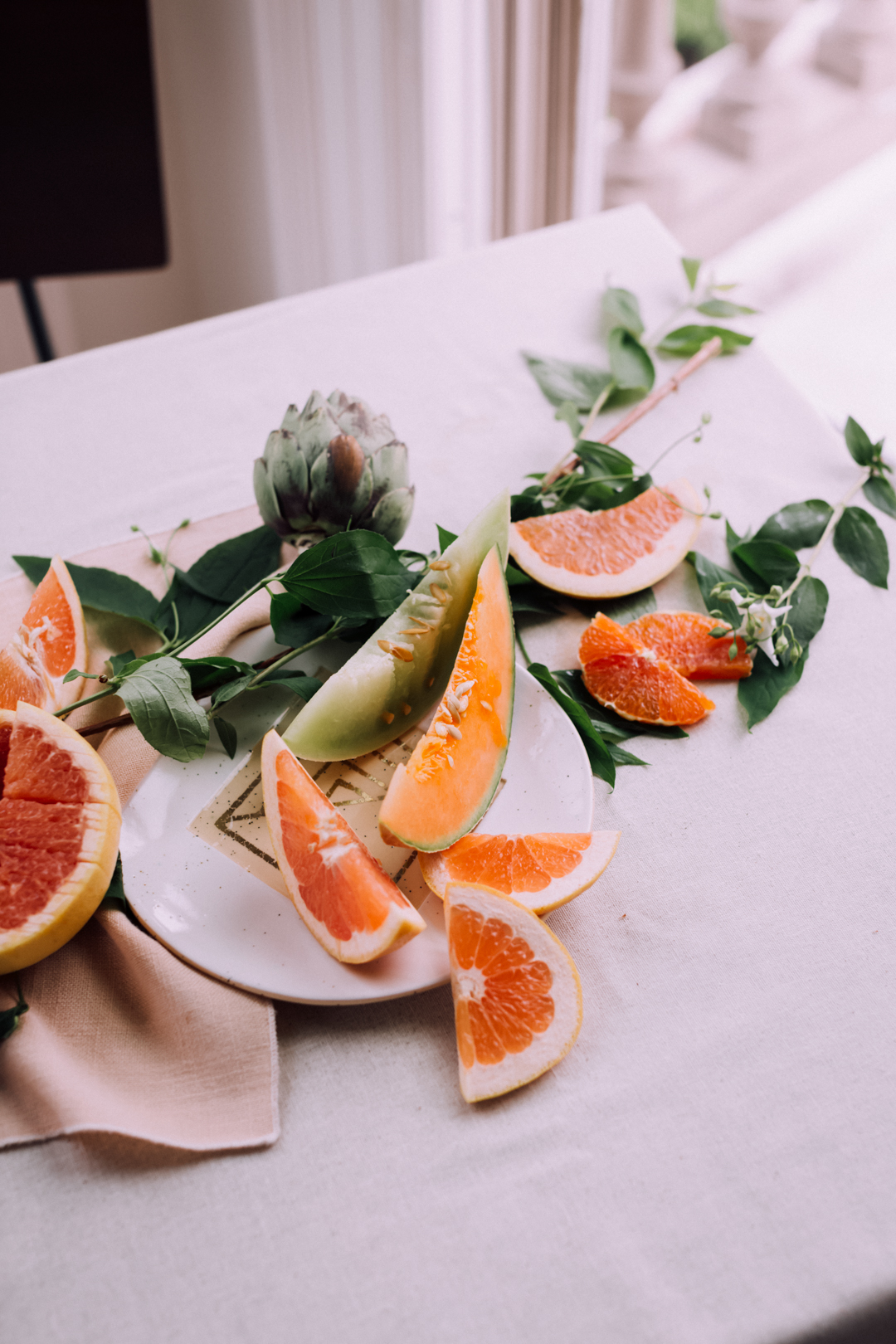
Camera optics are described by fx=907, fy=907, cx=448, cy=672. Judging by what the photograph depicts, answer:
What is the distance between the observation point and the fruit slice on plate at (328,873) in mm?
608

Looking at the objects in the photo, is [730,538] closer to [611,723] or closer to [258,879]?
[611,723]

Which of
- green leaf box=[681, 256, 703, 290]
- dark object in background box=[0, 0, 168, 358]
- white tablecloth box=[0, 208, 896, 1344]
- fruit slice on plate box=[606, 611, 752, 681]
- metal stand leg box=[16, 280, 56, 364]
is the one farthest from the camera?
metal stand leg box=[16, 280, 56, 364]

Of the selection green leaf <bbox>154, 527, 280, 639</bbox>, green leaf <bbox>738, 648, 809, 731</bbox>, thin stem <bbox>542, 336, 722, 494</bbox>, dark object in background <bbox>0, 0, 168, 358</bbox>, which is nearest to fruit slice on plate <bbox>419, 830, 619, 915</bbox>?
green leaf <bbox>738, 648, 809, 731</bbox>

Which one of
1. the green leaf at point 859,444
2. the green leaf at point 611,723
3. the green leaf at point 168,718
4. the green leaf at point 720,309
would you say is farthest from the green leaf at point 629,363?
the green leaf at point 168,718

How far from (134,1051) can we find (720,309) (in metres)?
1.11

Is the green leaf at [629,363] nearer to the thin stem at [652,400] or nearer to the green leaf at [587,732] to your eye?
the thin stem at [652,400]

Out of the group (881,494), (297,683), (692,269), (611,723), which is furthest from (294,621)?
(692,269)

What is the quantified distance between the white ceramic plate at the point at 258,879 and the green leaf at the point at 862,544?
16.0 inches

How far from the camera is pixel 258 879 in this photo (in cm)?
68

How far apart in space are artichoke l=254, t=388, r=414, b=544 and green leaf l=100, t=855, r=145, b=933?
345mm

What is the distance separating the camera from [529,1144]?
58 centimetres

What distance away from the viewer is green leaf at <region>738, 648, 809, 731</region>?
82cm

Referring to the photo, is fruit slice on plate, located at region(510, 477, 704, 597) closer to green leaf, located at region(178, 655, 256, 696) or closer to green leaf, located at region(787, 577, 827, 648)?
green leaf, located at region(787, 577, 827, 648)

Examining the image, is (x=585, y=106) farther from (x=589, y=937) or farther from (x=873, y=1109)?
(x=873, y=1109)
